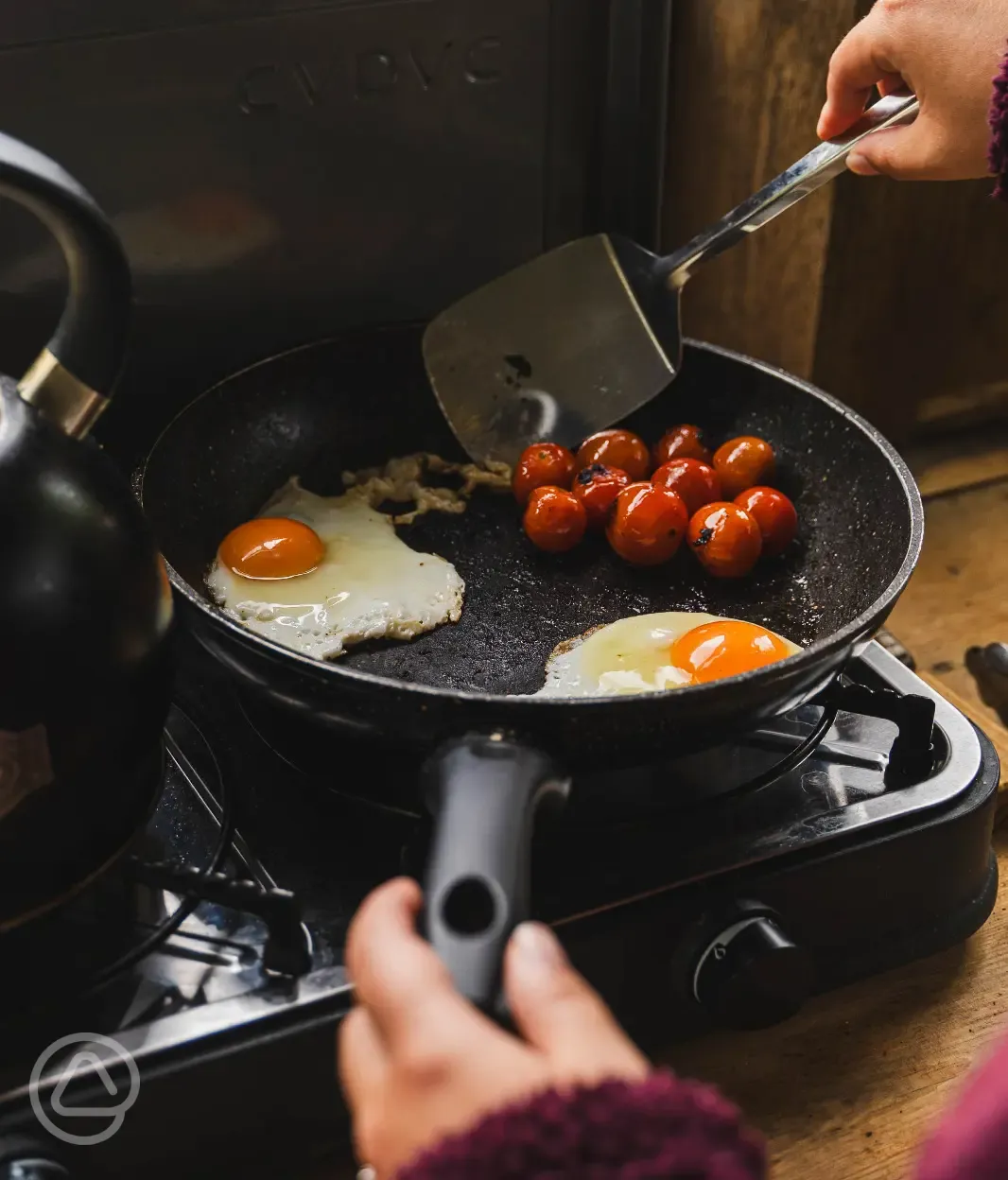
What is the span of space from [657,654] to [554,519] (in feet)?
0.63

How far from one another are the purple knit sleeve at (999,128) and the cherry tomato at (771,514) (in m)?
0.34

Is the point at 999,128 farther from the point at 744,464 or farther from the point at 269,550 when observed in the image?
the point at 269,550

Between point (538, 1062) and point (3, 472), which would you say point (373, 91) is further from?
point (538, 1062)

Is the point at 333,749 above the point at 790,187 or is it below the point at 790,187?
below

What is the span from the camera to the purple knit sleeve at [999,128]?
0.78 metres

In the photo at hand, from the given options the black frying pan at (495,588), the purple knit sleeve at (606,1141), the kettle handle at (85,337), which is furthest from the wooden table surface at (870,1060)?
the kettle handle at (85,337)

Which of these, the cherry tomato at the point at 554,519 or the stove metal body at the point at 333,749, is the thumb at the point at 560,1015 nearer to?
the stove metal body at the point at 333,749

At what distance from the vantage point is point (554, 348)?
1.20 m

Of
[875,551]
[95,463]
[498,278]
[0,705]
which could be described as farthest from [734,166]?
[0,705]

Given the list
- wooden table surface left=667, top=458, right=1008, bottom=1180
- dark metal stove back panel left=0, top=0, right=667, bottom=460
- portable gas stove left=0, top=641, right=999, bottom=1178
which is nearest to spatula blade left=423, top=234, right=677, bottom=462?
Answer: dark metal stove back panel left=0, top=0, right=667, bottom=460

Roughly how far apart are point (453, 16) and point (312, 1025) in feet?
2.96

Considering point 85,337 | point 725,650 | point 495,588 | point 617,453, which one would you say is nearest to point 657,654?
point 725,650

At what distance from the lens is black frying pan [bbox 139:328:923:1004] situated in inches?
25.6

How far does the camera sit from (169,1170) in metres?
0.69
